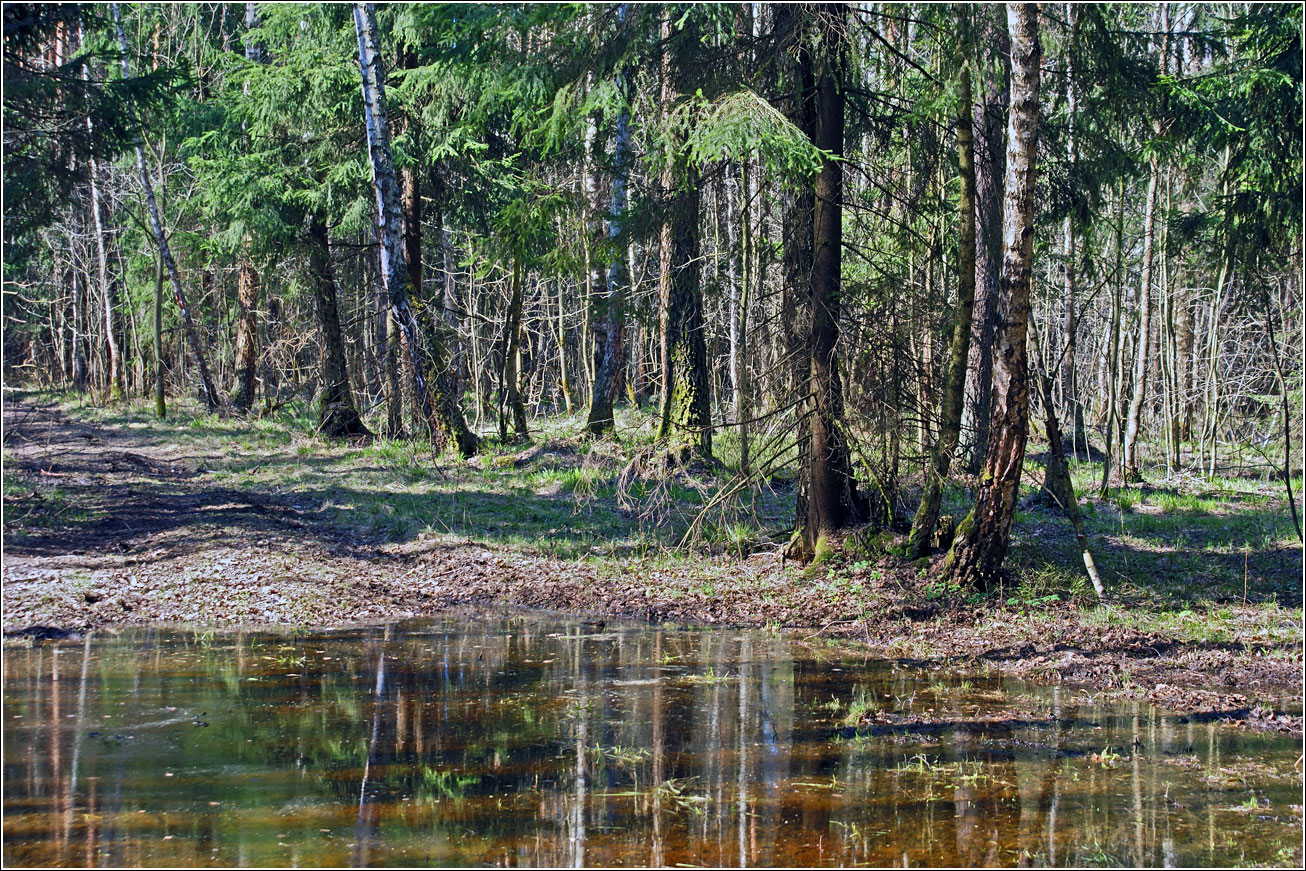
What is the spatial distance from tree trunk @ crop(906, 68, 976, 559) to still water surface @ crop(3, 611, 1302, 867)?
2.73 metres

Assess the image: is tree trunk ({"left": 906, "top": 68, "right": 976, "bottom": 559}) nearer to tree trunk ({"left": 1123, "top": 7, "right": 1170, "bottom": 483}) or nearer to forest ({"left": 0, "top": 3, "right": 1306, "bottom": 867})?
forest ({"left": 0, "top": 3, "right": 1306, "bottom": 867})

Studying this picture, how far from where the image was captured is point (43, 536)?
10.6 metres

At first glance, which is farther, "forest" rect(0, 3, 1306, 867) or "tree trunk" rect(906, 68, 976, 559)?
"tree trunk" rect(906, 68, 976, 559)

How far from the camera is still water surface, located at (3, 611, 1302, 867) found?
4.62m

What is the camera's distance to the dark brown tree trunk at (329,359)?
2055 cm

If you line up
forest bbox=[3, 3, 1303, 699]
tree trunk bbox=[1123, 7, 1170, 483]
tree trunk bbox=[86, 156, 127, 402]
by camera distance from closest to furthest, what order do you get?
forest bbox=[3, 3, 1303, 699] → tree trunk bbox=[1123, 7, 1170, 483] → tree trunk bbox=[86, 156, 127, 402]

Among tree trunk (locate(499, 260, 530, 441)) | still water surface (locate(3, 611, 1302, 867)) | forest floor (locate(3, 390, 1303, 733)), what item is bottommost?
still water surface (locate(3, 611, 1302, 867))

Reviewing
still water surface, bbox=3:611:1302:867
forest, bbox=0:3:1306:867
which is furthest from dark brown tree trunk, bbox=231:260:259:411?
still water surface, bbox=3:611:1302:867

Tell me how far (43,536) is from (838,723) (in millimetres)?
8835

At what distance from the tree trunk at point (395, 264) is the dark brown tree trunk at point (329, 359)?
333 centimetres

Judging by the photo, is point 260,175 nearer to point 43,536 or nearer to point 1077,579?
point 43,536

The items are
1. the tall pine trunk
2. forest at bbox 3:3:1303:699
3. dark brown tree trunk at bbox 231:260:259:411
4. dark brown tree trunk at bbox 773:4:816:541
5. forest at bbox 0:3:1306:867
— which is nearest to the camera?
forest at bbox 0:3:1306:867

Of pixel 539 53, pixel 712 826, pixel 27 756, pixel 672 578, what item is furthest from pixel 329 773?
pixel 539 53

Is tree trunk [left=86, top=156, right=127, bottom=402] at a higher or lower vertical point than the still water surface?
higher
